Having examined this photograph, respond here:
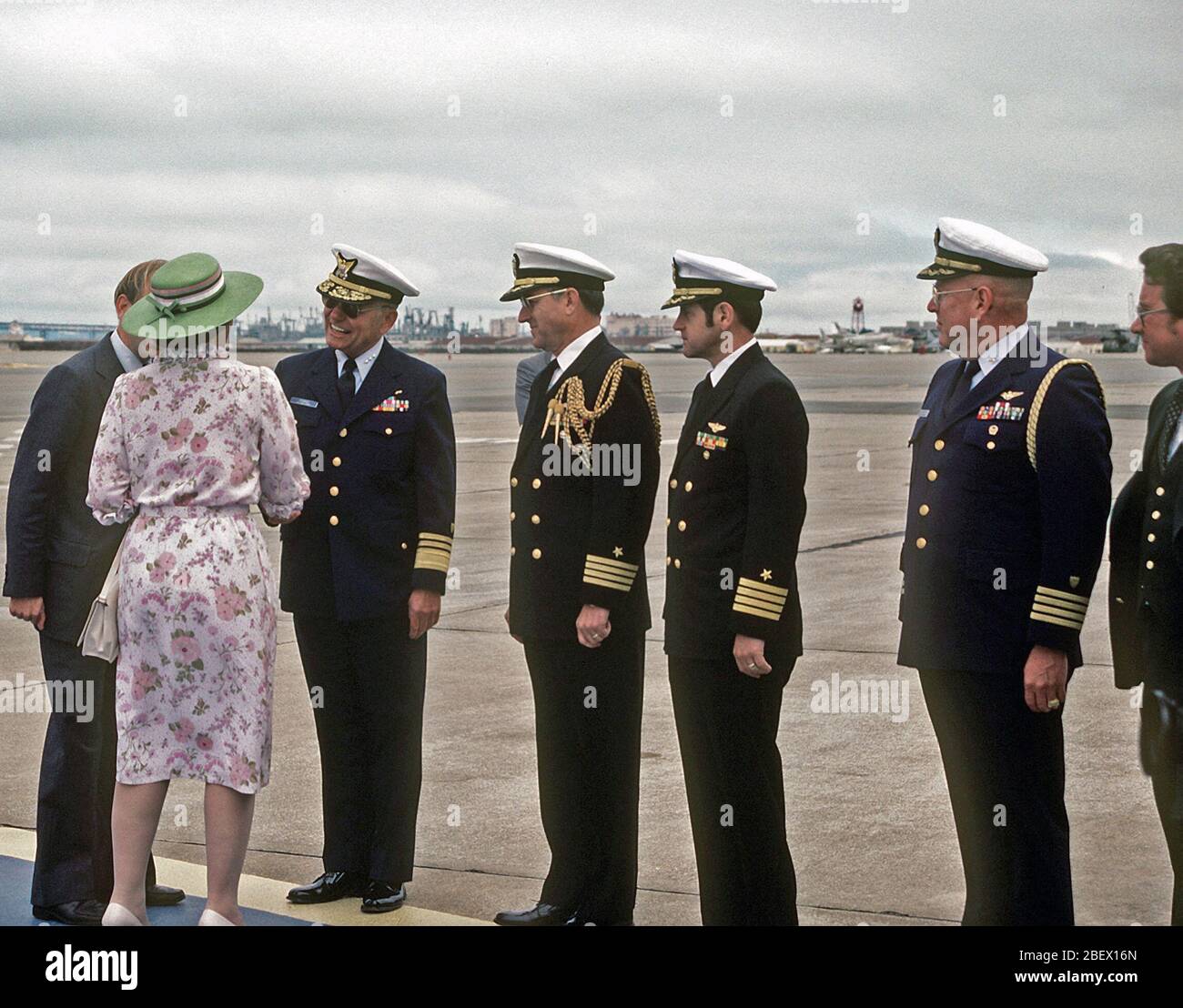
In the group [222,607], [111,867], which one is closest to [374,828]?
[111,867]

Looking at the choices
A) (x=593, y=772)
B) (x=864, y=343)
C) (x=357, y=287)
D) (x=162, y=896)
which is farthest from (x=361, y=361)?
(x=864, y=343)

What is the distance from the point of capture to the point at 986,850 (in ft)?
14.0

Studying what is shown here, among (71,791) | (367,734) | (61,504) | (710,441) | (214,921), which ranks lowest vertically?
(214,921)

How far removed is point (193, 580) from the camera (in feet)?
14.4

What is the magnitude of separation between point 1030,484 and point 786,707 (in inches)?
140

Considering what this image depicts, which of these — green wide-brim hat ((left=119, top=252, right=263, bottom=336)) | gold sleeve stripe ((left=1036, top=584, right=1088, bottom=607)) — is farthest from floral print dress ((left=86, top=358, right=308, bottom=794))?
gold sleeve stripe ((left=1036, top=584, right=1088, bottom=607))

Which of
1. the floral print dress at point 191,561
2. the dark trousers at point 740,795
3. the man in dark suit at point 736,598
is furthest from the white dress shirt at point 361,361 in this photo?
the dark trousers at point 740,795

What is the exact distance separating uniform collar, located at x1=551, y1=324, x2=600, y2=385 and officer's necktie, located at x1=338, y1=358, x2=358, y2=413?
0.68m

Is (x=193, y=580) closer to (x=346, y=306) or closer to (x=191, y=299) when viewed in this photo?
(x=191, y=299)

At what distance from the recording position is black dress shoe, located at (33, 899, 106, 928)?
16.0 ft

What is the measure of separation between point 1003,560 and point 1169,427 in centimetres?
52

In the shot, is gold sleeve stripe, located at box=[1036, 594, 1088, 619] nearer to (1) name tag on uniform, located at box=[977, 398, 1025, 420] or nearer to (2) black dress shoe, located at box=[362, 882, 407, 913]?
(1) name tag on uniform, located at box=[977, 398, 1025, 420]
